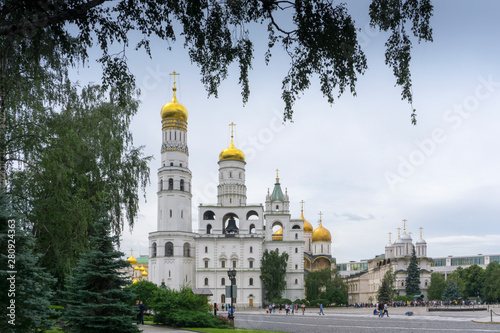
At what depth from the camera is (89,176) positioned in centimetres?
2014

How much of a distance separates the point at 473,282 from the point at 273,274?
40445 mm

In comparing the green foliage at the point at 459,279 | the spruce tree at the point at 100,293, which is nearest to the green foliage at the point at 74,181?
the spruce tree at the point at 100,293

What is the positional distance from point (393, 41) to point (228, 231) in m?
66.9

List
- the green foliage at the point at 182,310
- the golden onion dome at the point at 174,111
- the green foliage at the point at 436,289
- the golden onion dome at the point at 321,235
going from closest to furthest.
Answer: the green foliage at the point at 182,310, the golden onion dome at the point at 174,111, the green foliage at the point at 436,289, the golden onion dome at the point at 321,235

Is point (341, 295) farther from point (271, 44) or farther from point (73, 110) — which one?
point (271, 44)

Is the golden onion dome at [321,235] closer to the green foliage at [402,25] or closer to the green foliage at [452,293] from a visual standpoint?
the green foliage at [452,293]

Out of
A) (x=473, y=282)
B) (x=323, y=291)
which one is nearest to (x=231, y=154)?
(x=323, y=291)

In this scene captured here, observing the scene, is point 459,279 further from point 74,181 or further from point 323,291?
point 74,181

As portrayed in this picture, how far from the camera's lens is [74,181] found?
1931 centimetres

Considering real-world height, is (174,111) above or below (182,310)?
above

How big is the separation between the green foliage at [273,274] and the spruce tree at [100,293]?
2075 inches

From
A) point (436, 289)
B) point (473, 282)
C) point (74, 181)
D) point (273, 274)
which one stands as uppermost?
point (74, 181)

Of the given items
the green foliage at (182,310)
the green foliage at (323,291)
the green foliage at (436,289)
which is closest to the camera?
the green foliage at (182,310)

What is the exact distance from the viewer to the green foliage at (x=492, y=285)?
80562mm
